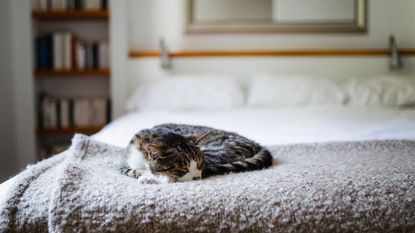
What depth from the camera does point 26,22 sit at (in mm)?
2703

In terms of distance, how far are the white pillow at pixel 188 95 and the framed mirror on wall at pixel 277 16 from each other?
0.53 m

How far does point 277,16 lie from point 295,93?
71 cm

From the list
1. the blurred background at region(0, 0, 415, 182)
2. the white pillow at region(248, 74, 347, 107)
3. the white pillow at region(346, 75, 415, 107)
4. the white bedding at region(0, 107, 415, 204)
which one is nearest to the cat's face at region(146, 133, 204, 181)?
the white bedding at region(0, 107, 415, 204)

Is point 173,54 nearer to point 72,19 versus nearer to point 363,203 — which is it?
point 72,19

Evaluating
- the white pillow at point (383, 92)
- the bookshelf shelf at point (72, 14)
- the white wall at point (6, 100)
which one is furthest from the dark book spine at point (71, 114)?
the white pillow at point (383, 92)

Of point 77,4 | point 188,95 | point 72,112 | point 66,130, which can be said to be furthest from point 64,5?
point 188,95

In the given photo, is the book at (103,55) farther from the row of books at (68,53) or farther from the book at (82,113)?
the book at (82,113)

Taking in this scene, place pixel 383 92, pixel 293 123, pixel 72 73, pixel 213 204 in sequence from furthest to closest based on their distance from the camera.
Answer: pixel 72 73
pixel 383 92
pixel 293 123
pixel 213 204

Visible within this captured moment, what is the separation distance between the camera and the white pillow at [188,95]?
2.52m

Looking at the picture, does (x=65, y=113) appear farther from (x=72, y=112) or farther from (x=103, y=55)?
(x=103, y=55)

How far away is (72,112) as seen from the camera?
9.28 feet

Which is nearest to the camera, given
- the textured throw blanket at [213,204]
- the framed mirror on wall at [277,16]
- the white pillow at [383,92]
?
the textured throw blanket at [213,204]

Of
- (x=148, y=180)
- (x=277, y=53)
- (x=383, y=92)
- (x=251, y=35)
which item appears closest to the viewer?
(x=148, y=180)

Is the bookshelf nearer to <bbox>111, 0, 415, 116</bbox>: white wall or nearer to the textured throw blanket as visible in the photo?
<bbox>111, 0, 415, 116</bbox>: white wall
